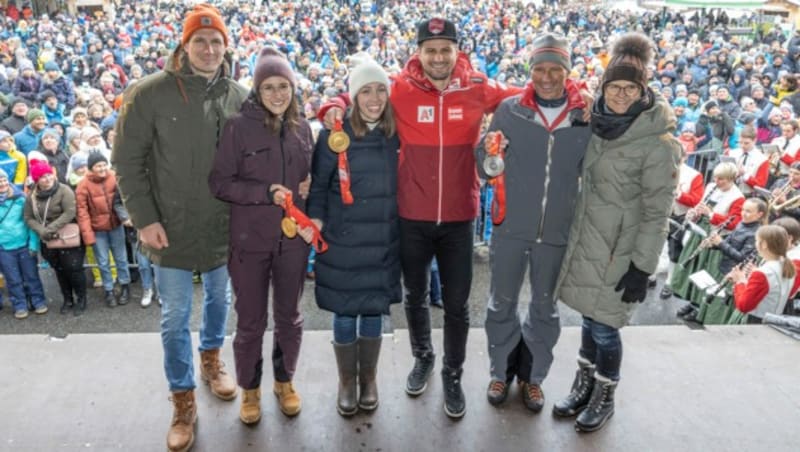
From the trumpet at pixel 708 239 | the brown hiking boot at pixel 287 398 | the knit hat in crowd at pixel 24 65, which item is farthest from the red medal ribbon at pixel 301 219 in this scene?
the knit hat in crowd at pixel 24 65

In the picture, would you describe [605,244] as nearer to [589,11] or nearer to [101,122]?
[101,122]

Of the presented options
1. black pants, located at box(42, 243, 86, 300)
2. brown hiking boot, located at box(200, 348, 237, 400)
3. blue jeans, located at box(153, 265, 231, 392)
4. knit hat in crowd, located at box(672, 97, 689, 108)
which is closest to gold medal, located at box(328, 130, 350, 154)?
blue jeans, located at box(153, 265, 231, 392)

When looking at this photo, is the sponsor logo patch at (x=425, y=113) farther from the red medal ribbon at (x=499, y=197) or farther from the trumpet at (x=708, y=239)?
the trumpet at (x=708, y=239)

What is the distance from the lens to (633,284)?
284 centimetres

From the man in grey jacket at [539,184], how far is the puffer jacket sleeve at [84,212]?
4.57 m

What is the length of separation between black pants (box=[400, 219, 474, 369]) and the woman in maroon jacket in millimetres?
537

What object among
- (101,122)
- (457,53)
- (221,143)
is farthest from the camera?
(101,122)

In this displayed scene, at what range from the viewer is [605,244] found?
2.90 metres

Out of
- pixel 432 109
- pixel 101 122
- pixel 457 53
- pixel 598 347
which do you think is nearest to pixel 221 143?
pixel 432 109

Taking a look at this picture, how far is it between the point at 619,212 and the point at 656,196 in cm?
18

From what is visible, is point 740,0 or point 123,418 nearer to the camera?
point 123,418

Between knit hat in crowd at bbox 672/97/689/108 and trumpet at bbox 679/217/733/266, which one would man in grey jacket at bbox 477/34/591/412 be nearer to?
trumpet at bbox 679/217/733/266

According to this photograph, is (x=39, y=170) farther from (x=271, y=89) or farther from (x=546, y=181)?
(x=546, y=181)

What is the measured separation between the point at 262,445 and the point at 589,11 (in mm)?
31744
